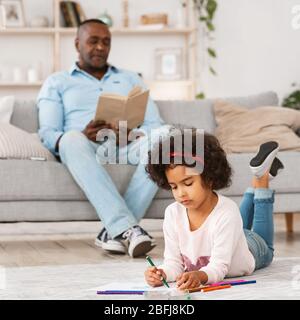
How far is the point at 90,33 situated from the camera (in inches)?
150

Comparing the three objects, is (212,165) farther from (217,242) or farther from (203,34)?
(203,34)

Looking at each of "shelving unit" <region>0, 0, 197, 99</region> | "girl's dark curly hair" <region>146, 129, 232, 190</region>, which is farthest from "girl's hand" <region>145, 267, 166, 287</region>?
"shelving unit" <region>0, 0, 197, 99</region>

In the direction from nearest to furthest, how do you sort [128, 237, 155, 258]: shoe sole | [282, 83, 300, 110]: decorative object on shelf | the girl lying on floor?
the girl lying on floor → [128, 237, 155, 258]: shoe sole → [282, 83, 300, 110]: decorative object on shelf

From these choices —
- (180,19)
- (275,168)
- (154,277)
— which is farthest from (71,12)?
(154,277)

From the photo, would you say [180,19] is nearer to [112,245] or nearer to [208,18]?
[208,18]

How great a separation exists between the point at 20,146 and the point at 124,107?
55 cm

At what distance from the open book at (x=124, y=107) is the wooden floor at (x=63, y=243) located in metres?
0.58

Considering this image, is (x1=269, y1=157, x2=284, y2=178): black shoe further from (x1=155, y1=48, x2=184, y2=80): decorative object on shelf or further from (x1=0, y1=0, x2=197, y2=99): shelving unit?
(x1=155, y1=48, x2=184, y2=80): decorative object on shelf

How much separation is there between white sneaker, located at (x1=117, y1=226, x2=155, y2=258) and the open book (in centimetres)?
53

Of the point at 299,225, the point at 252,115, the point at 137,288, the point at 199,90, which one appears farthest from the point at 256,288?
the point at 199,90

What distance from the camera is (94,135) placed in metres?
3.40

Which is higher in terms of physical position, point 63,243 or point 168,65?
point 168,65

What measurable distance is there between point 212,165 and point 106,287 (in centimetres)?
48

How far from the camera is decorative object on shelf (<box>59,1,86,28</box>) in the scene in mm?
6293
